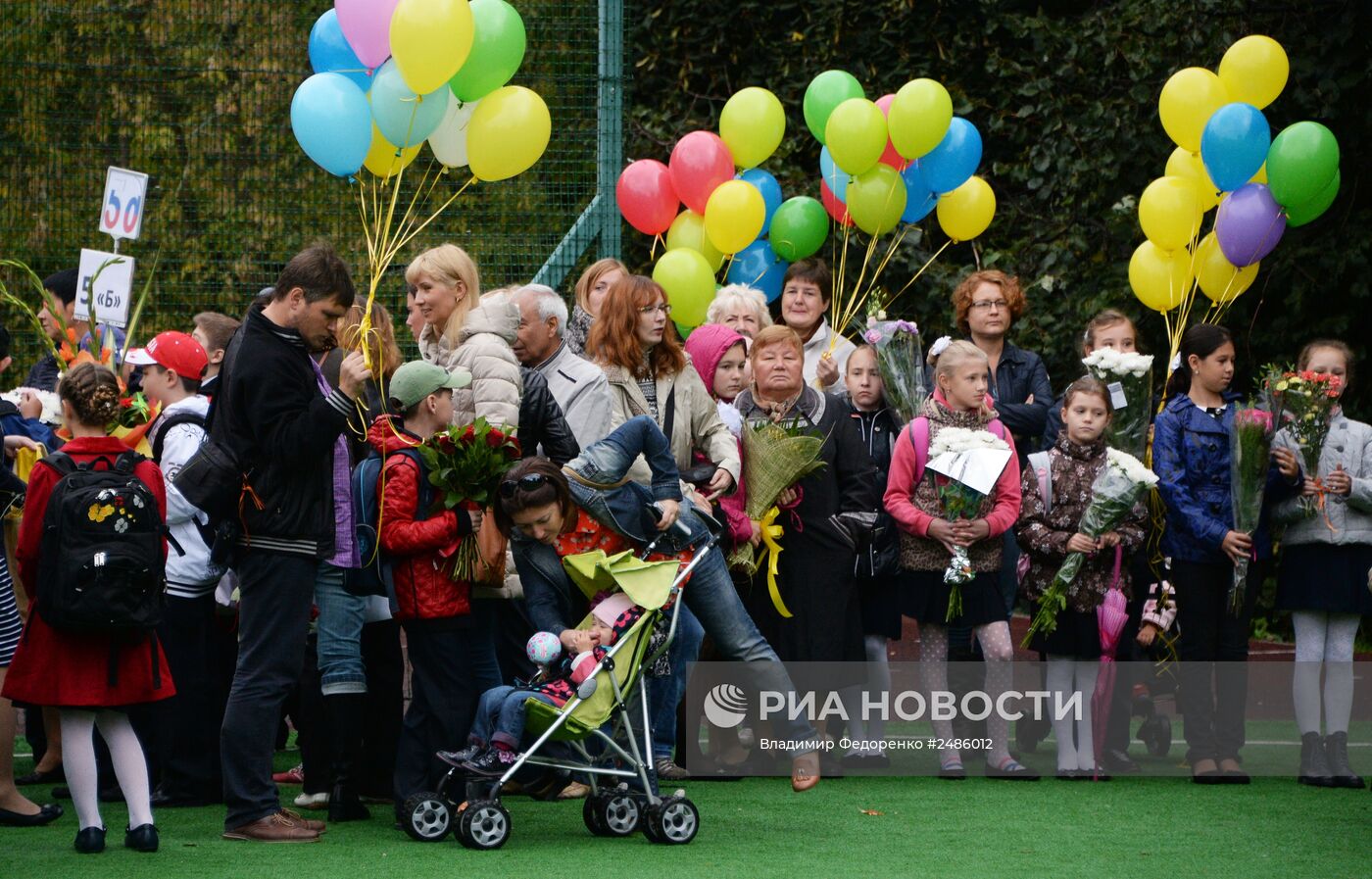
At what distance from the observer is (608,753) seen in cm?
595

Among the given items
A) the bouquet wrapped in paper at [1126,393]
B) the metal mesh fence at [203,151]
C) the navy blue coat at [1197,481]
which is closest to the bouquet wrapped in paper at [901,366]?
the bouquet wrapped in paper at [1126,393]

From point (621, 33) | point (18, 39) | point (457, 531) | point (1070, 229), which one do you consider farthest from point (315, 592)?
point (1070, 229)

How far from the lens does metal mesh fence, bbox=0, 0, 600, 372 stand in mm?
10117

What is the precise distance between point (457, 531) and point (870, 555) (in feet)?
7.04

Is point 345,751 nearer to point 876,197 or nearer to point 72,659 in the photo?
point 72,659

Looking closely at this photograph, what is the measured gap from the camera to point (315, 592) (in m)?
6.05

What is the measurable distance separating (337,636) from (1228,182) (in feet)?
14.6

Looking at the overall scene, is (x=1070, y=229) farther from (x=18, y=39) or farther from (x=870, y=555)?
(x=18, y=39)

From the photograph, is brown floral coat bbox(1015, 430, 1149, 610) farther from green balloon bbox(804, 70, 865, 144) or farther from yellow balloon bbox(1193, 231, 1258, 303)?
green balloon bbox(804, 70, 865, 144)

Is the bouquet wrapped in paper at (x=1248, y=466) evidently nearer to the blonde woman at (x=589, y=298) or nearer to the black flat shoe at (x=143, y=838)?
the blonde woman at (x=589, y=298)

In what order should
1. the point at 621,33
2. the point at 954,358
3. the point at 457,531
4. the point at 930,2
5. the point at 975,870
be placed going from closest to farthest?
1. the point at 975,870
2. the point at 457,531
3. the point at 954,358
4. the point at 621,33
5. the point at 930,2

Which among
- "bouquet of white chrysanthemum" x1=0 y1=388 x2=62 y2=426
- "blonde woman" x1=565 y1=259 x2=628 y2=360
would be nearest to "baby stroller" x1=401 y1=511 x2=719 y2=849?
"blonde woman" x1=565 y1=259 x2=628 y2=360

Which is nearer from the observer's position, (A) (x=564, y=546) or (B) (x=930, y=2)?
(A) (x=564, y=546)

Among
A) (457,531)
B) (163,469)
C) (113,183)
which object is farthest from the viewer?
(113,183)
